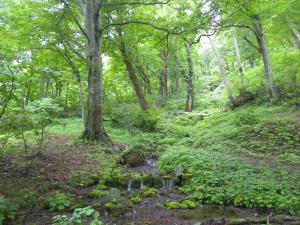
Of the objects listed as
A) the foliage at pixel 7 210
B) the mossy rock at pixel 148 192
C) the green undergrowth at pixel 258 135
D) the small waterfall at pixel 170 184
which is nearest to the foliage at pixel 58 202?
the foliage at pixel 7 210

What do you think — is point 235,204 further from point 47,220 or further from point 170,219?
Result: point 47,220

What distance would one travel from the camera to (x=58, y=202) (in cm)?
468

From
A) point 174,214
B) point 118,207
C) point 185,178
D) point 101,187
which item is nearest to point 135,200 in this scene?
point 118,207

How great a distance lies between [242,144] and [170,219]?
17.3 feet

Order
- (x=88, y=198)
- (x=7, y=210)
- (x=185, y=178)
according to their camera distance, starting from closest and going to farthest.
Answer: (x=7, y=210), (x=88, y=198), (x=185, y=178)

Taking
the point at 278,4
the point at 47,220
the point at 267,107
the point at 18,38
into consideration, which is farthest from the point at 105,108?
the point at 47,220

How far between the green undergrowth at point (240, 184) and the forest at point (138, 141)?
0.02 metres

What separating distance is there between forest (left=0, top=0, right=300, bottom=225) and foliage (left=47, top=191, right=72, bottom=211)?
0.03 m

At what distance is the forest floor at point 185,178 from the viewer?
14.7 ft

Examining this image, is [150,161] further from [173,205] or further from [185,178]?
[173,205]

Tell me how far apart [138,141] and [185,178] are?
5.64 metres

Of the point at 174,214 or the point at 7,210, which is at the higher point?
the point at 7,210

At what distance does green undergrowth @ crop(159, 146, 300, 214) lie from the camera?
4773 mm

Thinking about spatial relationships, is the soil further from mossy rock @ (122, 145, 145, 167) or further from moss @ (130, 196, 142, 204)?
mossy rock @ (122, 145, 145, 167)
